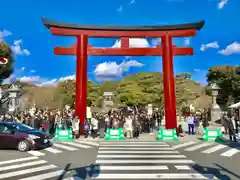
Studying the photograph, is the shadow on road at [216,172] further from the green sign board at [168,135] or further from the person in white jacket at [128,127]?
the person in white jacket at [128,127]

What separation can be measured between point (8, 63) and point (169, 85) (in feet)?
89.2

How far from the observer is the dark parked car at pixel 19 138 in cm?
1407

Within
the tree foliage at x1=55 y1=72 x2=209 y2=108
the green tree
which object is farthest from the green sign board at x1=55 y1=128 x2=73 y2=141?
the tree foliage at x1=55 y1=72 x2=209 y2=108

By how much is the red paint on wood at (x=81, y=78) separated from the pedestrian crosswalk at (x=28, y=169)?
9.24 metres

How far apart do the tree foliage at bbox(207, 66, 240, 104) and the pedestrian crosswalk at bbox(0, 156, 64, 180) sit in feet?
147

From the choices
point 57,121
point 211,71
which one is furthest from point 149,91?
point 57,121

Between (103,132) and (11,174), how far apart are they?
1171cm

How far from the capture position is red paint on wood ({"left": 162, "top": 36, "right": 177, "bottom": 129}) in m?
21.0

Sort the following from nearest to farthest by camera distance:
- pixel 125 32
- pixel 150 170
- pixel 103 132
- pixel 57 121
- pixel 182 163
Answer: pixel 150 170, pixel 182 163, pixel 103 132, pixel 125 32, pixel 57 121

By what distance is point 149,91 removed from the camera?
207 ft

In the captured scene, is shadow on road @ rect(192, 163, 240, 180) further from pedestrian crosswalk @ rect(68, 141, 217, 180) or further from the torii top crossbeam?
the torii top crossbeam

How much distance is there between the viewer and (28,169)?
970 centimetres

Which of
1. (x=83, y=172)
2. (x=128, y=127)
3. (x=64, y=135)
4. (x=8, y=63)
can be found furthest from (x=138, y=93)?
(x=83, y=172)

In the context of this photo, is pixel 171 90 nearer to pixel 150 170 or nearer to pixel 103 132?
pixel 103 132
